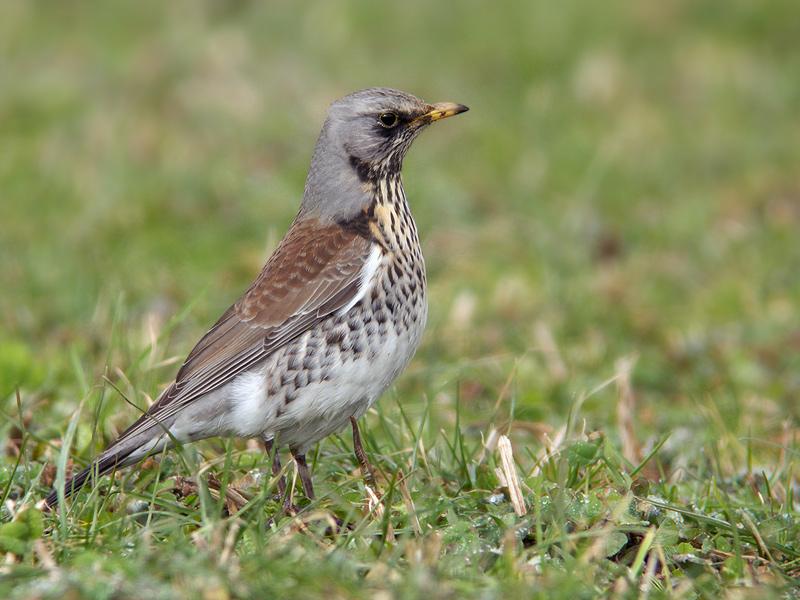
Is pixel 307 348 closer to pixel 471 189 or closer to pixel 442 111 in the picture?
pixel 442 111

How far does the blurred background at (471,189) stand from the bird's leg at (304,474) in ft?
2.07

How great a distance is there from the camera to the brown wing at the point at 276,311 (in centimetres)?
489

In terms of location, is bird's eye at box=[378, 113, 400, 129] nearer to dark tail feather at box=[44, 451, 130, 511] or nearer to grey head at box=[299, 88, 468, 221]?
grey head at box=[299, 88, 468, 221]

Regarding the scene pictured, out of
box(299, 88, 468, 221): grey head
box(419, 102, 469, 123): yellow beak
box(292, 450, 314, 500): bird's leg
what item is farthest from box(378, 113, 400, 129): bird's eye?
box(292, 450, 314, 500): bird's leg

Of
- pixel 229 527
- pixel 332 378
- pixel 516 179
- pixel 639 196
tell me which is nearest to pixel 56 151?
pixel 516 179

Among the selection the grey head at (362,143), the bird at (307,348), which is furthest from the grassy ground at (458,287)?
the grey head at (362,143)

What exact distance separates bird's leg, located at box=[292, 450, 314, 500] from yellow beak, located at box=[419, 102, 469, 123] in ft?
4.81

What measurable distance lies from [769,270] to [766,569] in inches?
189

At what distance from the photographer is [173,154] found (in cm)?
1028

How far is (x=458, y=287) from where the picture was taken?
26.5 feet

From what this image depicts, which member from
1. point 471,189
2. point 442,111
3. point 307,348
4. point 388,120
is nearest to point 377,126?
point 388,120

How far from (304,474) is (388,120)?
58.7 inches

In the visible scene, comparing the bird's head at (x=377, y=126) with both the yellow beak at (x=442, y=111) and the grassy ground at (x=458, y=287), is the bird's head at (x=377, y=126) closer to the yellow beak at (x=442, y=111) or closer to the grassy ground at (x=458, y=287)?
the yellow beak at (x=442, y=111)

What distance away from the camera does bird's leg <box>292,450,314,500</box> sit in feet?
15.5
